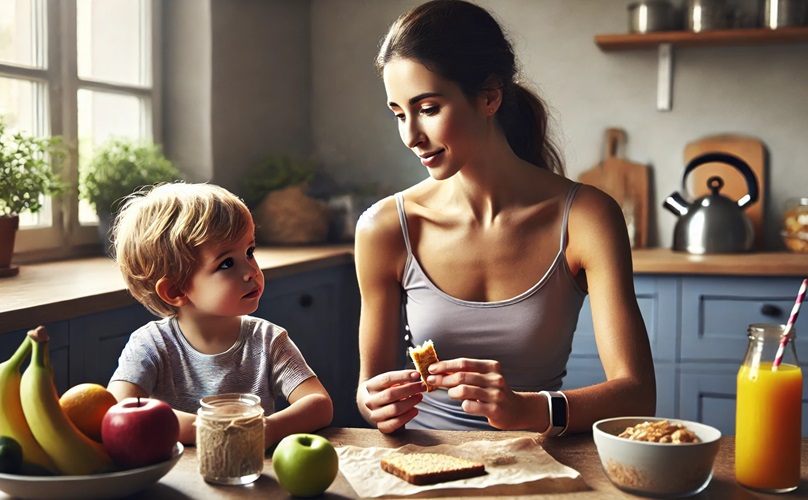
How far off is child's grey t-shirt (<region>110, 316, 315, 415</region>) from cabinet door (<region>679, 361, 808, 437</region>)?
1.95m

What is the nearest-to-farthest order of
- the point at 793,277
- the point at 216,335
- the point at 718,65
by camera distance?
the point at 216,335 < the point at 793,277 < the point at 718,65

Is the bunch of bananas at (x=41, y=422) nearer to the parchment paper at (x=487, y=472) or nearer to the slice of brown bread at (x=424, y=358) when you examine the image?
the parchment paper at (x=487, y=472)

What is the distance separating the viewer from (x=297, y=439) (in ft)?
3.35

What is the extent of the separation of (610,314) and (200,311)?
2.26 feet

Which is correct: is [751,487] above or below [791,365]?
below

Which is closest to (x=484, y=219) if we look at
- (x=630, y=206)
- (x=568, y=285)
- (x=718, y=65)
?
(x=568, y=285)

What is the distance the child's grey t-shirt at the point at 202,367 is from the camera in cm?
134

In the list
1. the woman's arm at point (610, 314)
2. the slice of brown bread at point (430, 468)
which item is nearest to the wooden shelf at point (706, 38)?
the woman's arm at point (610, 314)

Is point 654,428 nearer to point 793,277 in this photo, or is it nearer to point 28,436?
point 28,436

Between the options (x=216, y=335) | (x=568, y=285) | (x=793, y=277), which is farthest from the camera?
(x=793, y=277)

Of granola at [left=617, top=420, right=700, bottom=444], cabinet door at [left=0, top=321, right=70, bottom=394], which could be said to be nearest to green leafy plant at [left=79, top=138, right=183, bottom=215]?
cabinet door at [left=0, top=321, right=70, bottom=394]

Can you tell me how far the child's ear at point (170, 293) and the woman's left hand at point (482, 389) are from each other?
42 cm

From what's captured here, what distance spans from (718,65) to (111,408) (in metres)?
3.12

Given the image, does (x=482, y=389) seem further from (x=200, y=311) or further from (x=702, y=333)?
(x=702, y=333)
